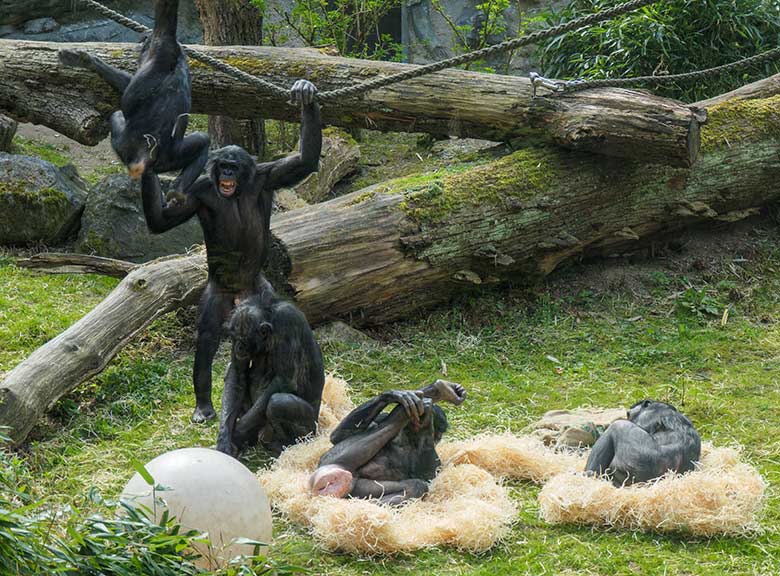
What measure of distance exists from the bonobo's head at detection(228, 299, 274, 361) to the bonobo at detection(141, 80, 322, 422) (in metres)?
0.43

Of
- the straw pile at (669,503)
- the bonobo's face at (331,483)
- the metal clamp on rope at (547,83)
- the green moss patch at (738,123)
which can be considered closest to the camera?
the straw pile at (669,503)

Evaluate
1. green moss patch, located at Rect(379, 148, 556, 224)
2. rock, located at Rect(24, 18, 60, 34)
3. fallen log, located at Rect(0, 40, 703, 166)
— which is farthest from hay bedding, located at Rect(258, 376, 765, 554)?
rock, located at Rect(24, 18, 60, 34)

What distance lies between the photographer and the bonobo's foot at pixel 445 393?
199 inches

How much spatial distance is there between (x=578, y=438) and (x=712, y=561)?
55.4 inches

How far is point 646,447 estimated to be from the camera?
193 inches

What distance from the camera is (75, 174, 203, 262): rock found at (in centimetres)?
859

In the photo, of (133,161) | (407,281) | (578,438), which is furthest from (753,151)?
(133,161)

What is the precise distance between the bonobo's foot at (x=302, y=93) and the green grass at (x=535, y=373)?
1.92 m

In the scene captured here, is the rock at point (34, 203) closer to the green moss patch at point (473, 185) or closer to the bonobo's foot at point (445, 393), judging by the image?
the green moss patch at point (473, 185)

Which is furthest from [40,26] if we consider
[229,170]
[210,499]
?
[210,499]

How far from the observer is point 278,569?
11.7 feet

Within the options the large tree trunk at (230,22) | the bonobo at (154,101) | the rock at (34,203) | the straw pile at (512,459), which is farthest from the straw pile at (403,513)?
the large tree trunk at (230,22)

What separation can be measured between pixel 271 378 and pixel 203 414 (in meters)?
0.67

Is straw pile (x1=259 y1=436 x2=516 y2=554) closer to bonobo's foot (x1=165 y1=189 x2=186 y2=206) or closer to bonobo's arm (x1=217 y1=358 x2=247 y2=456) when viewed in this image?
bonobo's arm (x1=217 y1=358 x2=247 y2=456)
